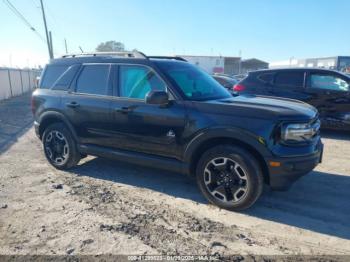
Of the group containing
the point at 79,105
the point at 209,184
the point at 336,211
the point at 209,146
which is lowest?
the point at 336,211

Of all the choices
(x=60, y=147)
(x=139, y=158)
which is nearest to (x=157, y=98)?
(x=139, y=158)

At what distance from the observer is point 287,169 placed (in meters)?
3.72

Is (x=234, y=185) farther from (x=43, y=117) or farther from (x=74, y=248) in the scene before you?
(x=43, y=117)

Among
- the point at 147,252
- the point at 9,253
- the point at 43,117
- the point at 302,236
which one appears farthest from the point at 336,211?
the point at 43,117

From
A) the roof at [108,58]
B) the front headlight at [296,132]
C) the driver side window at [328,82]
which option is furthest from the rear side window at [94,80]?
the driver side window at [328,82]

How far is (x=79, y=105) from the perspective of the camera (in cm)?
525

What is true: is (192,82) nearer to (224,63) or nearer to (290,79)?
(290,79)

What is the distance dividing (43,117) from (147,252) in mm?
3636

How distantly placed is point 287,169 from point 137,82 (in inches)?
96.4

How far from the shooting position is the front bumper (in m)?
3.71

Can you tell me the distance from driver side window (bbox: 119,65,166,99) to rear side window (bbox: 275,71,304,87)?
17.4 feet

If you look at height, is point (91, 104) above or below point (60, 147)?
above

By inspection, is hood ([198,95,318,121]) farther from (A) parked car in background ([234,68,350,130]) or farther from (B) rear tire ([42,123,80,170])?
(A) parked car in background ([234,68,350,130])

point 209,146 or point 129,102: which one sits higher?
point 129,102
